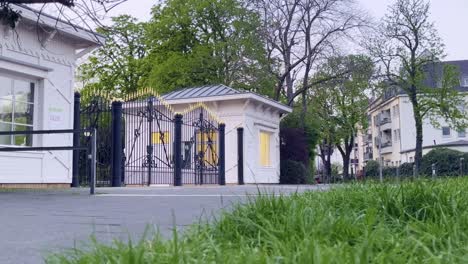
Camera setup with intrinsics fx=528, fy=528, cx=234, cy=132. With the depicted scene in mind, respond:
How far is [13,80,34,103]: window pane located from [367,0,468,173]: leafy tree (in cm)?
2765

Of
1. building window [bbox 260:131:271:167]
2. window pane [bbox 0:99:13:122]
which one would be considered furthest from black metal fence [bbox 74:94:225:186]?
building window [bbox 260:131:271:167]

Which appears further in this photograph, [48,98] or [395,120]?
[395,120]

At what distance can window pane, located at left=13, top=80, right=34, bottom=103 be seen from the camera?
13.9m

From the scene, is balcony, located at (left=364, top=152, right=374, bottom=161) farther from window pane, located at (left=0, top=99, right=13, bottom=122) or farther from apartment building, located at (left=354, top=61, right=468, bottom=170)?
window pane, located at (left=0, top=99, right=13, bottom=122)

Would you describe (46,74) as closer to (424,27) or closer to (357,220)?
(357,220)

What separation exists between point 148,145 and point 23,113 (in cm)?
491

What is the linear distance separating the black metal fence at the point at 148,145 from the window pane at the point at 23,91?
4.45ft

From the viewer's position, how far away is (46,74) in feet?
47.8

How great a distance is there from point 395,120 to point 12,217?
72.6 m

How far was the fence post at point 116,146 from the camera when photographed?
1448cm

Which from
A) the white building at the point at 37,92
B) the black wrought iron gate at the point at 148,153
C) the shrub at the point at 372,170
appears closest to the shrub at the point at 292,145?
the shrub at the point at 372,170

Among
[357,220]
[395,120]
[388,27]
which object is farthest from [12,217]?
[395,120]

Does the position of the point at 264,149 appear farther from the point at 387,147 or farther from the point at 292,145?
the point at 387,147

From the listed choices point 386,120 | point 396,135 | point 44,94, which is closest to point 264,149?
point 44,94
